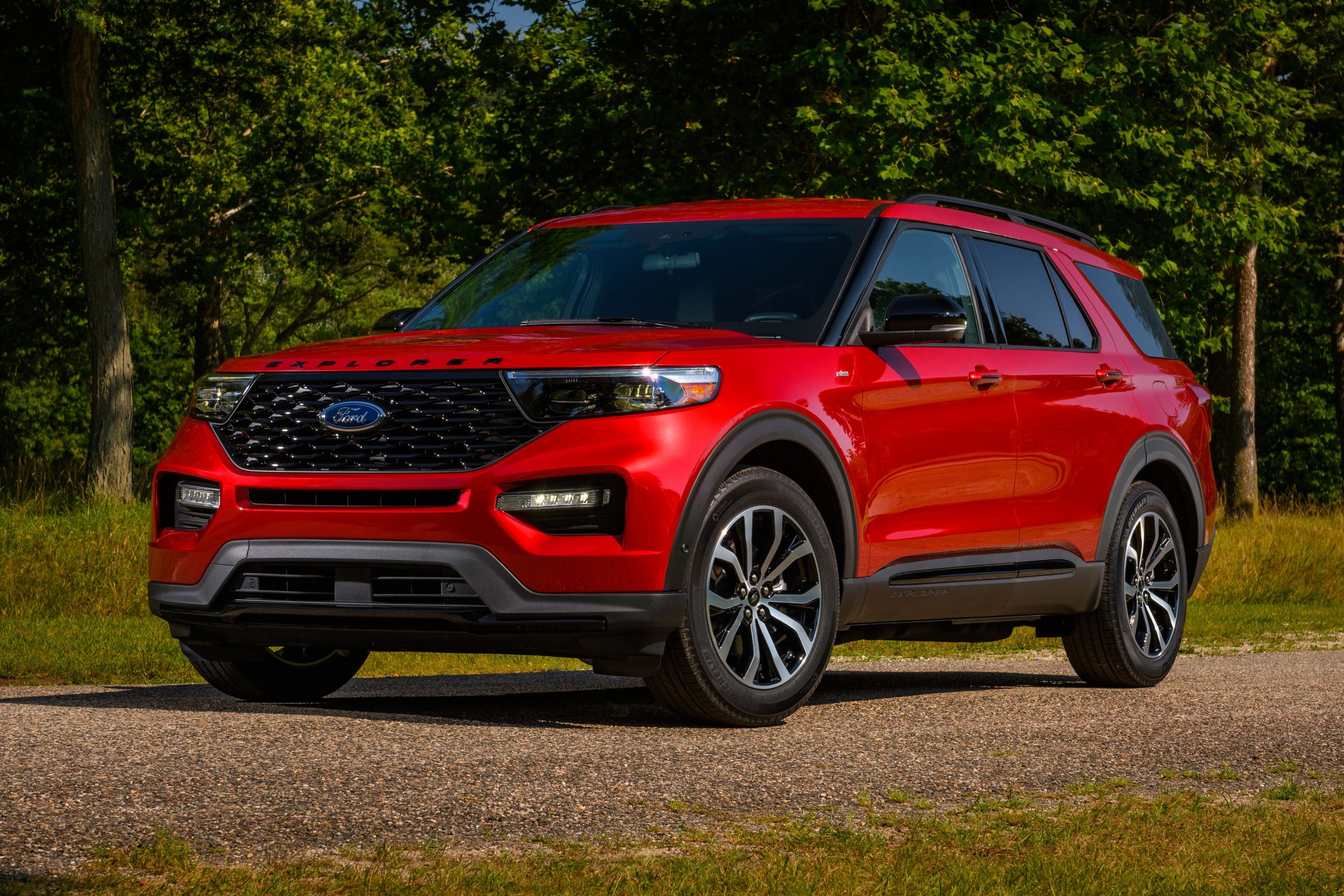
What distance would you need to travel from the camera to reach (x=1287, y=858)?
405cm

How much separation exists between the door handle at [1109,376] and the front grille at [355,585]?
3.79 metres

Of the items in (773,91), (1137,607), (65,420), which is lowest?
(65,420)

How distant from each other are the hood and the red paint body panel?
1 cm

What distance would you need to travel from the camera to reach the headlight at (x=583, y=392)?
225 inches

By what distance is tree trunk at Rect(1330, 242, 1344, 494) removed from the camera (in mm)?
33500

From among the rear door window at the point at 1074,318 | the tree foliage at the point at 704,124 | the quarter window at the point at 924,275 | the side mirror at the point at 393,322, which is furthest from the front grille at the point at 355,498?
the tree foliage at the point at 704,124

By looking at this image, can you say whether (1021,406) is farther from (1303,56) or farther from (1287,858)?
(1303,56)

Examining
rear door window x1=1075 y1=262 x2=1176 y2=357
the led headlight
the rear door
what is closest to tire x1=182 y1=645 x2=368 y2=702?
the led headlight

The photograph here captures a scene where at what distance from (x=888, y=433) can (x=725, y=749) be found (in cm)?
164

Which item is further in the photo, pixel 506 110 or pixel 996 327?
pixel 506 110

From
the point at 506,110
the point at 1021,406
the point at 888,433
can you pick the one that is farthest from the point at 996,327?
the point at 506,110

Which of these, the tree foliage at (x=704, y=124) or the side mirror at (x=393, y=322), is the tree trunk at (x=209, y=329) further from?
the side mirror at (x=393, y=322)

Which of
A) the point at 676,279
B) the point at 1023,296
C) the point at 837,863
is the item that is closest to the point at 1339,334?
the point at 1023,296

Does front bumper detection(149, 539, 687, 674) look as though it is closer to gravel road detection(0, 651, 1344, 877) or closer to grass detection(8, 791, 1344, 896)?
gravel road detection(0, 651, 1344, 877)
